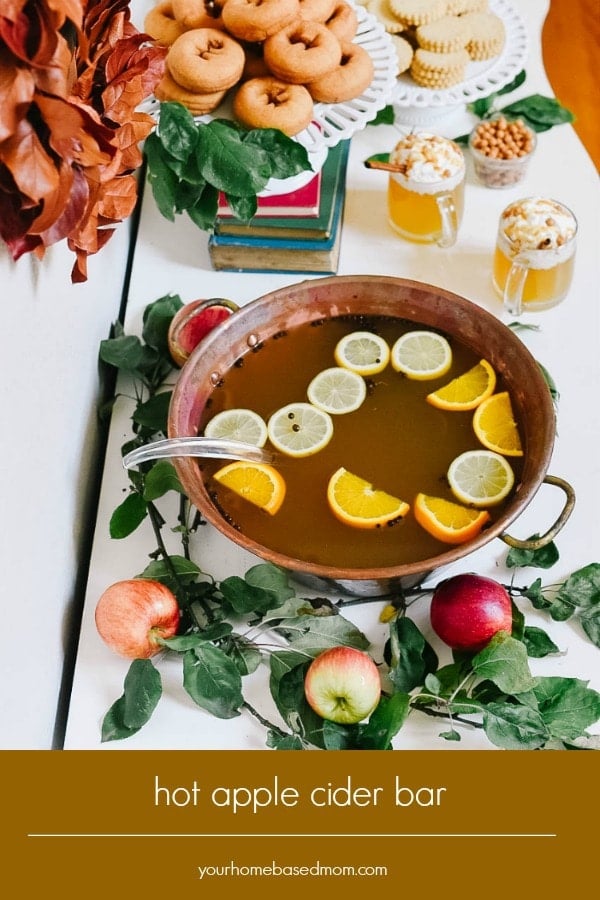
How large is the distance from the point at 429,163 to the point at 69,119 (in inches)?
28.6

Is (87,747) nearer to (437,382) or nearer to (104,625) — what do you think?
(104,625)

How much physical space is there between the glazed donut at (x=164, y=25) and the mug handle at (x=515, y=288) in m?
0.59

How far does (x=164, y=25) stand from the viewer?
4.34 feet

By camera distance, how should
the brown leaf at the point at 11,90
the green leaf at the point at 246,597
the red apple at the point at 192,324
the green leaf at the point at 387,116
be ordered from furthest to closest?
1. the green leaf at the point at 387,116
2. the red apple at the point at 192,324
3. the green leaf at the point at 246,597
4. the brown leaf at the point at 11,90

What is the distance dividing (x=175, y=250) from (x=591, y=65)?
1.20 metres

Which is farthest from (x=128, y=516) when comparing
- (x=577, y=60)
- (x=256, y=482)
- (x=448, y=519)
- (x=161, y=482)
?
(x=577, y=60)

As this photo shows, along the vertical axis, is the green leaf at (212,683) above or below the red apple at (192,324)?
below

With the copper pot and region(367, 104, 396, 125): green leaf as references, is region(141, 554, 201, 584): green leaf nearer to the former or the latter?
the copper pot

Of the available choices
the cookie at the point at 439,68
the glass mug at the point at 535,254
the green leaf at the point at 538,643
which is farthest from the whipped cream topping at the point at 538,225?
the green leaf at the point at 538,643

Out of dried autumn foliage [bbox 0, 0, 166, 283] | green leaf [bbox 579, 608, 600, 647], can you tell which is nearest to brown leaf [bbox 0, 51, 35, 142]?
dried autumn foliage [bbox 0, 0, 166, 283]

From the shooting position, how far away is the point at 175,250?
146cm

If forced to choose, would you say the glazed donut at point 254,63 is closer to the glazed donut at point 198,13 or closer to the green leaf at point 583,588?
the glazed donut at point 198,13

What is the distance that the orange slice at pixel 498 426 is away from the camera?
3.68ft
